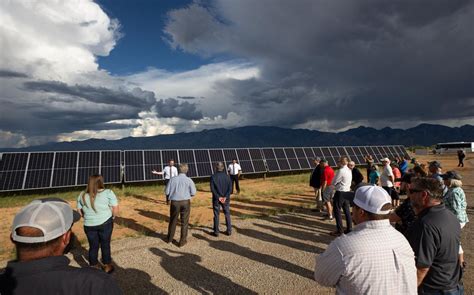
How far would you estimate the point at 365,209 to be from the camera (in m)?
2.70

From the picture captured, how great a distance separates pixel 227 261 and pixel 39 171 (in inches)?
662

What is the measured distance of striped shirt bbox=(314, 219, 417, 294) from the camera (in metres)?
2.44

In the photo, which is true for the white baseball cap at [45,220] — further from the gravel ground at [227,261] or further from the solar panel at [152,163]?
the solar panel at [152,163]

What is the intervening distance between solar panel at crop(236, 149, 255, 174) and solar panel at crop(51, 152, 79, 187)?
12.5 m

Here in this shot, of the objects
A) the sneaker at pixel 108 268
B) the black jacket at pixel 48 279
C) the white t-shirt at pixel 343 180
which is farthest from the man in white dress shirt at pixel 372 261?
the white t-shirt at pixel 343 180

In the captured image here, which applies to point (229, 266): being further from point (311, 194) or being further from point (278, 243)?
point (311, 194)

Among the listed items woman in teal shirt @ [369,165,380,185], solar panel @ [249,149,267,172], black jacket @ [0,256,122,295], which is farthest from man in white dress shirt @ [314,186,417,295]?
solar panel @ [249,149,267,172]

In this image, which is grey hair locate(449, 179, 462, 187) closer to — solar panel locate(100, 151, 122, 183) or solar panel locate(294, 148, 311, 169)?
solar panel locate(100, 151, 122, 183)

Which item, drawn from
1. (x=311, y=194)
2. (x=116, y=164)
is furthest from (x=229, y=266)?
(x=116, y=164)

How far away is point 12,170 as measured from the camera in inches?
698

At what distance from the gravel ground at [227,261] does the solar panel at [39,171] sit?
1230 centimetres

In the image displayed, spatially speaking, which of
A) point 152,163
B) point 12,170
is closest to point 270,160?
point 152,163

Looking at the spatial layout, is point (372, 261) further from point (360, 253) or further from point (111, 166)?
point (111, 166)

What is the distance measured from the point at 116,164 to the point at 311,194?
13723 mm
